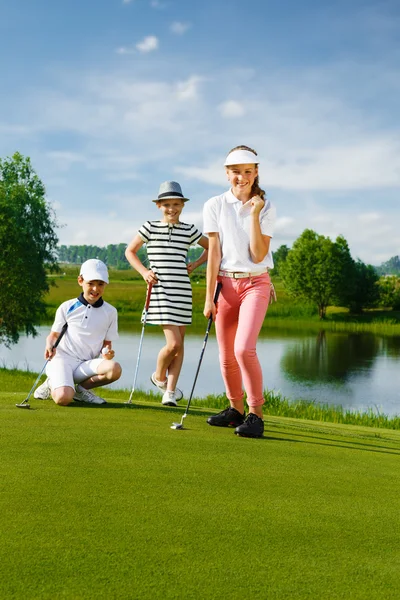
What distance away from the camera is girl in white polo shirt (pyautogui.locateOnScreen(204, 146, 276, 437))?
16.2 feet

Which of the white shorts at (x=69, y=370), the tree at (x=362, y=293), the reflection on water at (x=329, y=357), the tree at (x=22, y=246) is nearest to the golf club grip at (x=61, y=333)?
the white shorts at (x=69, y=370)

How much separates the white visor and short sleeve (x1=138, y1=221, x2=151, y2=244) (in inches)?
76.5

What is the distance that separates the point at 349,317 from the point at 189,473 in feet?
201

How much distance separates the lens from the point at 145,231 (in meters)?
6.78

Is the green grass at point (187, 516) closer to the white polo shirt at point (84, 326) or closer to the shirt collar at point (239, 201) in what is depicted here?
the white polo shirt at point (84, 326)

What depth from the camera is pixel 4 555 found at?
7.91 ft

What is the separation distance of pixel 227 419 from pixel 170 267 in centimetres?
204

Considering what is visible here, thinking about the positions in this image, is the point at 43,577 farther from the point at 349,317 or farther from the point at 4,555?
the point at 349,317

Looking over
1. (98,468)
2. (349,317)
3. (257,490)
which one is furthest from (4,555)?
(349,317)

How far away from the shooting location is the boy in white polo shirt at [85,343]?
6039 mm

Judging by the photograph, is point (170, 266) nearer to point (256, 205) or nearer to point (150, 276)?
point (150, 276)

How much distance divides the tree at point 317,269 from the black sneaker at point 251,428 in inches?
2329

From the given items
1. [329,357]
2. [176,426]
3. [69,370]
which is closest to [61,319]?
[69,370]

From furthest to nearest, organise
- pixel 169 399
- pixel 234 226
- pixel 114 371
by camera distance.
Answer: pixel 169 399 → pixel 114 371 → pixel 234 226
